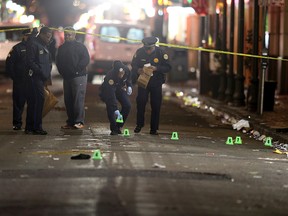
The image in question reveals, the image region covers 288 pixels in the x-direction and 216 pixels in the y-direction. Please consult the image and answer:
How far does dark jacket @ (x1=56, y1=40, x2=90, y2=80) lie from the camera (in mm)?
18734

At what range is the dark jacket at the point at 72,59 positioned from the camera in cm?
1873

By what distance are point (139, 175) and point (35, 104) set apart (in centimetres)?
621

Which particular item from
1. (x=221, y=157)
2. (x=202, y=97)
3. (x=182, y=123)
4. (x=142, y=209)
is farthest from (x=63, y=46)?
(x=202, y=97)

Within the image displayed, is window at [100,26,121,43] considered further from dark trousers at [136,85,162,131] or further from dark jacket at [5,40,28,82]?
dark trousers at [136,85,162,131]

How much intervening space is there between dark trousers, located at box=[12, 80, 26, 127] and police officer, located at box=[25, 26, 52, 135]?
51cm

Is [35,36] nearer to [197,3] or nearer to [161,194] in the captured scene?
[161,194]

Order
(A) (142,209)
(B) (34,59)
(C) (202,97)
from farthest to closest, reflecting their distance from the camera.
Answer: (C) (202,97) → (B) (34,59) → (A) (142,209)

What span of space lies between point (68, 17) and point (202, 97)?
140ft

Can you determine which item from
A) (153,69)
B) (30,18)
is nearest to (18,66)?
(153,69)

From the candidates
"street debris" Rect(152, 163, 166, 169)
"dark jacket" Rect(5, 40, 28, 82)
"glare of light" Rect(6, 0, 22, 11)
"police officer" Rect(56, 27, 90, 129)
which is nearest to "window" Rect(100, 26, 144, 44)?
"glare of light" Rect(6, 0, 22, 11)

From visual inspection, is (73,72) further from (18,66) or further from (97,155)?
(97,155)

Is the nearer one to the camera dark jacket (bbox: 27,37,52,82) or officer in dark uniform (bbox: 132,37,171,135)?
dark jacket (bbox: 27,37,52,82)

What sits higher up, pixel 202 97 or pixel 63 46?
pixel 63 46

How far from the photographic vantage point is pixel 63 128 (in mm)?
18984
